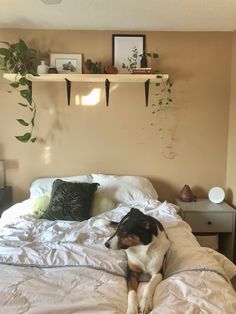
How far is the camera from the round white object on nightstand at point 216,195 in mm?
3002

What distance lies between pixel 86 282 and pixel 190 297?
0.47 m

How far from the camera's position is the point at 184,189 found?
9.93 feet

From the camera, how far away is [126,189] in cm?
282

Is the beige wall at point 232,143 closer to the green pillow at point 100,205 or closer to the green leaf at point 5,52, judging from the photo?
the green pillow at point 100,205

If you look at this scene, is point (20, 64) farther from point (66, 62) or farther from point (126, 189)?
point (126, 189)

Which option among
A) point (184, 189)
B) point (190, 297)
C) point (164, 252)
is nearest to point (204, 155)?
point (184, 189)

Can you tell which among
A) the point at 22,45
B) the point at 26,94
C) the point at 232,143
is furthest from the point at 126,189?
the point at 22,45

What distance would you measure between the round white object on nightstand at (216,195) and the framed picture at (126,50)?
1.46 metres

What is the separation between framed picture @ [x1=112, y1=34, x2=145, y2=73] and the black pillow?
4.08ft

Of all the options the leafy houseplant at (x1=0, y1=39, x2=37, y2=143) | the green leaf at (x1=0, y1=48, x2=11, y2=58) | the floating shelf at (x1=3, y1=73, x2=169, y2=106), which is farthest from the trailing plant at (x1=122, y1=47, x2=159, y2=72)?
the green leaf at (x1=0, y1=48, x2=11, y2=58)

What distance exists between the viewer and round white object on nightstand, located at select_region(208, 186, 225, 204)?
3002 mm

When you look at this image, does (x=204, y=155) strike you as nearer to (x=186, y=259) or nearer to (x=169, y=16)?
(x=169, y=16)

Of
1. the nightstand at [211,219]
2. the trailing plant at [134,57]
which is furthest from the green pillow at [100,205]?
the trailing plant at [134,57]

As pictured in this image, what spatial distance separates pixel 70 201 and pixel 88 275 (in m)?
1.06
